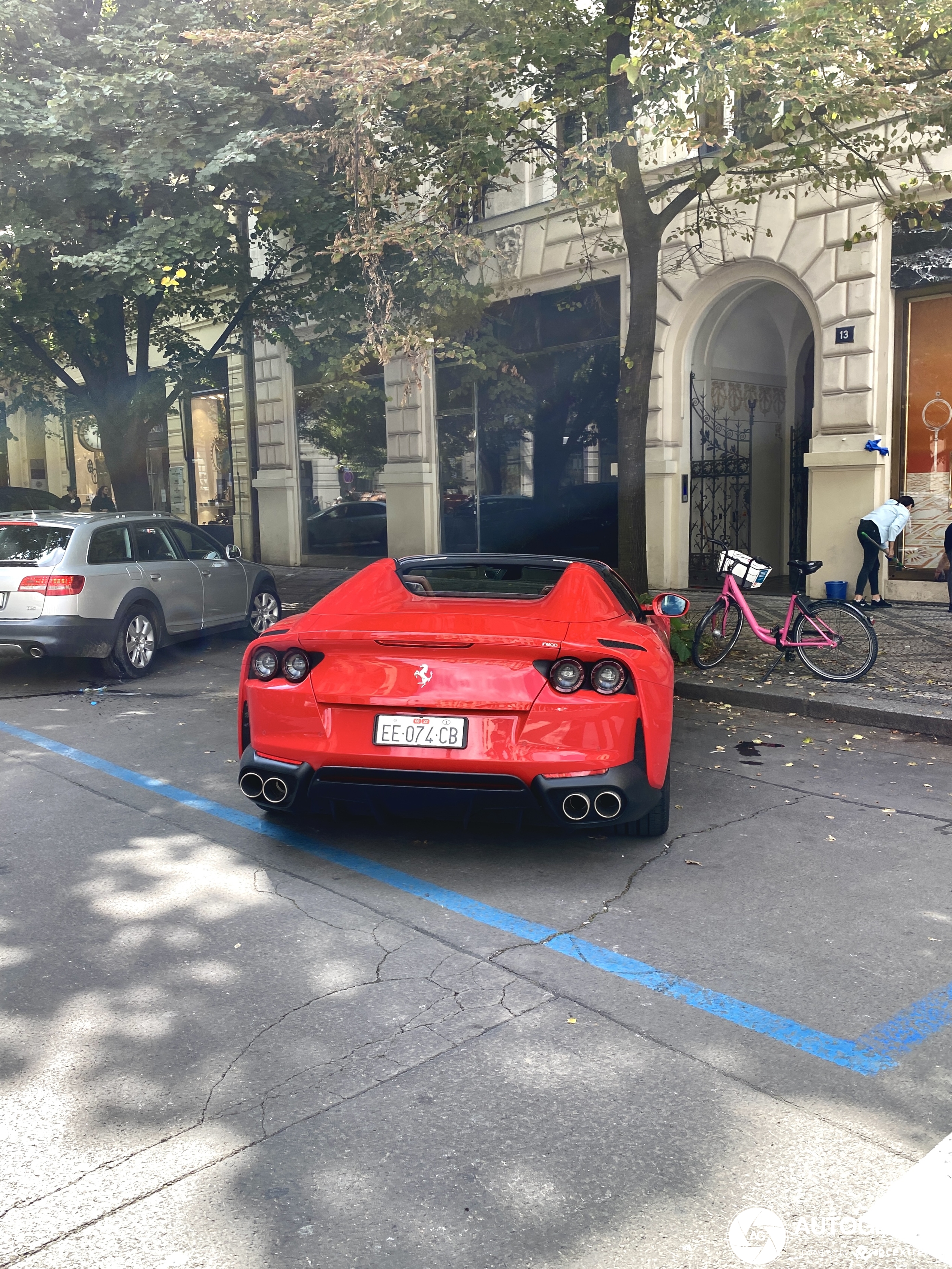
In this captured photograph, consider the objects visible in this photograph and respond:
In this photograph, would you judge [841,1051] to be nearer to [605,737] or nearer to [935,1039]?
[935,1039]

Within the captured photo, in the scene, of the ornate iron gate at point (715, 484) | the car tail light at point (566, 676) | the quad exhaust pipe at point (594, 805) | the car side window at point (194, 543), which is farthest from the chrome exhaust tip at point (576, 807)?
the ornate iron gate at point (715, 484)

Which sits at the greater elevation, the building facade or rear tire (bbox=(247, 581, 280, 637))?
the building facade

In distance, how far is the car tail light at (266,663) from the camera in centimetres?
500

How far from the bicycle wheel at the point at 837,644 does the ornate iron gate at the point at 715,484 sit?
7.43 meters

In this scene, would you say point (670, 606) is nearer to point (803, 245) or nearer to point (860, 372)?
point (860, 372)

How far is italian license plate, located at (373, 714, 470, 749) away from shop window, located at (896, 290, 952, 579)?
36.0 feet

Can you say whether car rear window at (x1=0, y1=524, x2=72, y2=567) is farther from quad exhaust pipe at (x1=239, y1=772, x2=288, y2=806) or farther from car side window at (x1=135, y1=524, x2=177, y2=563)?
quad exhaust pipe at (x1=239, y1=772, x2=288, y2=806)

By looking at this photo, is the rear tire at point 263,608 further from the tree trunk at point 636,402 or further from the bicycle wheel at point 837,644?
the bicycle wheel at point 837,644

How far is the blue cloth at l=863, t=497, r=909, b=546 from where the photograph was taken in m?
13.5

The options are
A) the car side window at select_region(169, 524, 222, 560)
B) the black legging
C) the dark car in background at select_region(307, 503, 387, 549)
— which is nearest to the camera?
the car side window at select_region(169, 524, 222, 560)

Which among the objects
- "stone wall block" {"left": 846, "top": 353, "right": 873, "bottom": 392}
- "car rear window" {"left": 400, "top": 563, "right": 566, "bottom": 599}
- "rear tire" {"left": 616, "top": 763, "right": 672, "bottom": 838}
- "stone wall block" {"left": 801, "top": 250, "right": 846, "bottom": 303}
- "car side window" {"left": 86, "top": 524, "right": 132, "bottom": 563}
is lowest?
"rear tire" {"left": 616, "top": 763, "right": 672, "bottom": 838}

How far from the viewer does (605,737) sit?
4.62 m

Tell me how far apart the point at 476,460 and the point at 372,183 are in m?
8.61

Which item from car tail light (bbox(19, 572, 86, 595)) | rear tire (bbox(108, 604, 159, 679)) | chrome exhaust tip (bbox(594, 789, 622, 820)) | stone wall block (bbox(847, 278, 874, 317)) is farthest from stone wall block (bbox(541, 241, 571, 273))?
chrome exhaust tip (bbox(594, 789, 622, 820))
